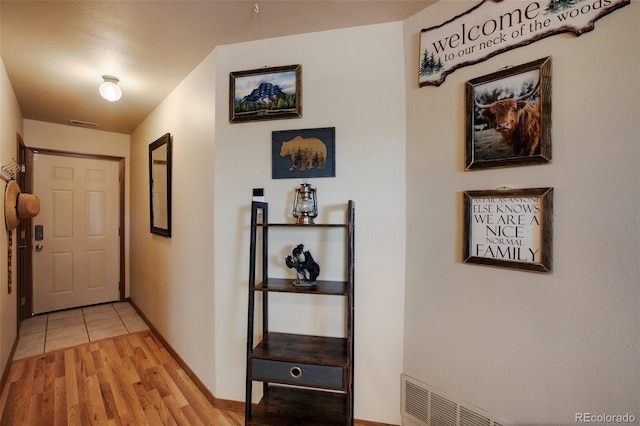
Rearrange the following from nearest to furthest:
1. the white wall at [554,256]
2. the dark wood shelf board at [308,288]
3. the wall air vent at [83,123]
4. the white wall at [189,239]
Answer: the white wall at [554,256] < the dark wood shelf board at [308,288] < the white wall at [189,239] < the wall air vent at [83,123]

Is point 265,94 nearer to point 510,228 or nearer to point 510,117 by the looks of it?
point 510,117

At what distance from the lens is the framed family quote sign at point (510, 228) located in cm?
119

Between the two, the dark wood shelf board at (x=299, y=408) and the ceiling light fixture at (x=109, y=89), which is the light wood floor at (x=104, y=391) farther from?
the ceiling light fixture at (x=109, y=89)

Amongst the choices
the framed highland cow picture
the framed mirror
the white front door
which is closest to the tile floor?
the white front door

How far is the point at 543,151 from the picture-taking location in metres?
1.19

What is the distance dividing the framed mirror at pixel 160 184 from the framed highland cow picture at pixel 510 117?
2.43 m

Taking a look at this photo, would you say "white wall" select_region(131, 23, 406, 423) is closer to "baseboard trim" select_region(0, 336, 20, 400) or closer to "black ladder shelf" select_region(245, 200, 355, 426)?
"black ladder shelf" select_region(245, 200, 355, 426)

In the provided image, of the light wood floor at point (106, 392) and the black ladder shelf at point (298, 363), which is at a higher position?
the black ladder shelf at point (298, 363)

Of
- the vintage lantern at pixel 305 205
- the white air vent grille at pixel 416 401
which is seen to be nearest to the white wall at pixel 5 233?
the vintage lantern at pixel 305 205

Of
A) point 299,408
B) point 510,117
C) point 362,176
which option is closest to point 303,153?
point 362,176

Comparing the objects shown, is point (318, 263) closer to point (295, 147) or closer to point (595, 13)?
point (295, 147)

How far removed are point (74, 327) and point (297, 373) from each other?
314 centimetres

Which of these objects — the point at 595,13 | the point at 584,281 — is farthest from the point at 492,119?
the point at 584,281

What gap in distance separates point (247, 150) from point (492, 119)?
137cm
